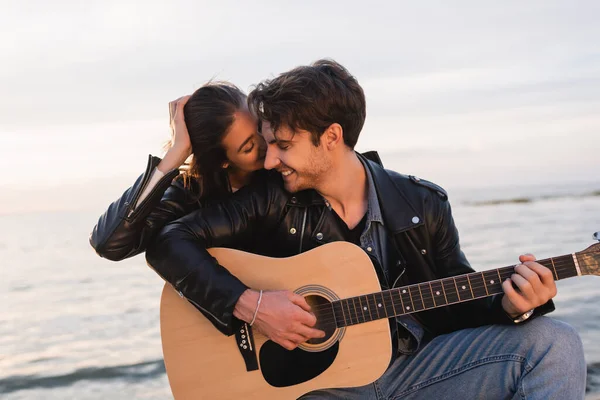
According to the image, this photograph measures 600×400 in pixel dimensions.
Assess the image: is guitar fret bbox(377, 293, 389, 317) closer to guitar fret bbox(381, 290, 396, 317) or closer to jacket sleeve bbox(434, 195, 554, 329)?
guitar fret bbox(381, 290, 396, 317)

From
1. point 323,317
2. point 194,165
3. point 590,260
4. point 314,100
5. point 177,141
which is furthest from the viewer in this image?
point 194,165

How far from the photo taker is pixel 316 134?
134 inches

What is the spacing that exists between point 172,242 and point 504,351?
5.15ft

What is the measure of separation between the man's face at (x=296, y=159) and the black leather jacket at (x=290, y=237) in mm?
95

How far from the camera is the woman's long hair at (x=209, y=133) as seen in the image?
361cm

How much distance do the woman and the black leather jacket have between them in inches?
7.2

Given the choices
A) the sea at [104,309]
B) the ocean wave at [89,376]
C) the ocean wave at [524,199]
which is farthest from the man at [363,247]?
the ocean wave at [524,199]

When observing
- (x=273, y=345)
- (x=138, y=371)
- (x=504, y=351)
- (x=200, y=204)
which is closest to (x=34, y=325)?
(x=138, y=371)

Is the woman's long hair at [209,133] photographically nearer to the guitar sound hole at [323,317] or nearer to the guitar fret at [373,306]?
the guitar sound hole at [323,317]

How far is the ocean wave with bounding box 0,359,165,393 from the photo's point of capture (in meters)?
6.02

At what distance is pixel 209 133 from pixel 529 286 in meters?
1.82

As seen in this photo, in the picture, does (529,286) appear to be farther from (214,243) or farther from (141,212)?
(141,212)

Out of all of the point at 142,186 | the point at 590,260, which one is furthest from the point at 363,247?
the point at 142,186

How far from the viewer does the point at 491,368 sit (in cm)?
290
